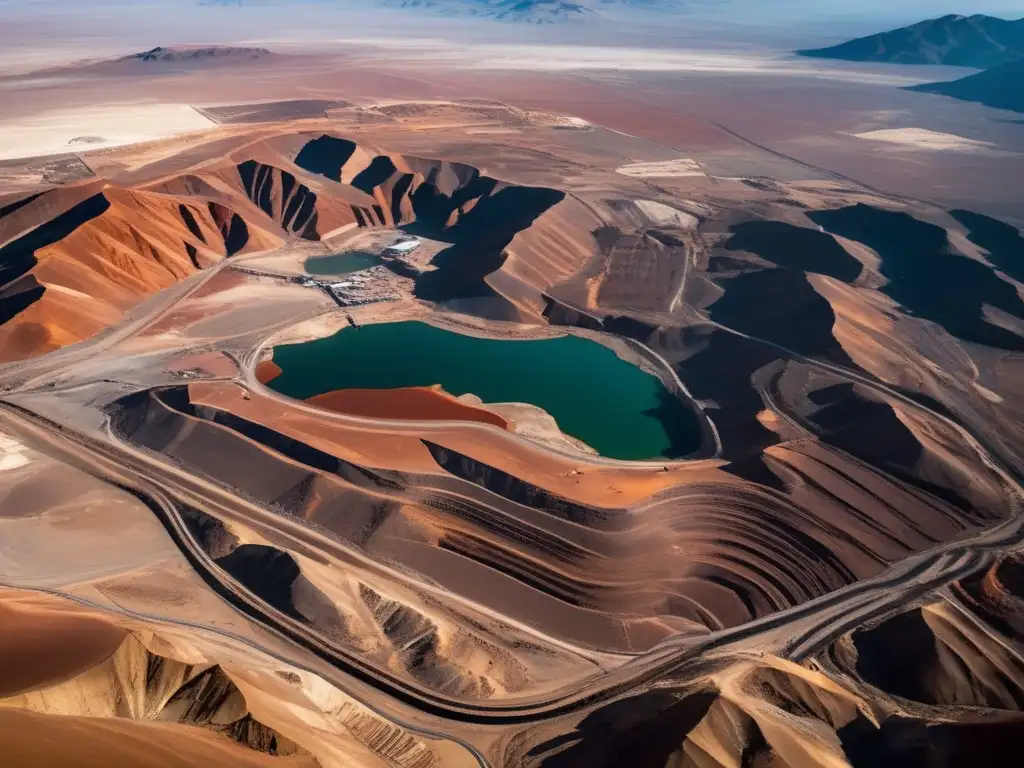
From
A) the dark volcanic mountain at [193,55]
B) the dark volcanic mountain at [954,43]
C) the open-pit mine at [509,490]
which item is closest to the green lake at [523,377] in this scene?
the open-pit mine at [509,490]

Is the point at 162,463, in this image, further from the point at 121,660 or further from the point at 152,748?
the point at 152,748

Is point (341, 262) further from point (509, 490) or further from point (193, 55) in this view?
point (193, 55)

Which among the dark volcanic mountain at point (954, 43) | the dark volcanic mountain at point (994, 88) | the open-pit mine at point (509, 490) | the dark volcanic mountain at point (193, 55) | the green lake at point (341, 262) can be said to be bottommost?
the open-pit mine at point (509, 490)

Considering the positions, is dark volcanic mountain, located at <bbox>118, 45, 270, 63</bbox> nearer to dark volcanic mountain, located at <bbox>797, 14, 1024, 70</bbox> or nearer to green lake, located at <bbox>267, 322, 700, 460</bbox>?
green lake, located at <bbox>267, 322, 700, 460</bbox>

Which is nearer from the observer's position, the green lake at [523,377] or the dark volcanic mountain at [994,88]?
the green lake at [523,377]

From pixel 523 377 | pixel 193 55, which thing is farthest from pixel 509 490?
pixel 193 55

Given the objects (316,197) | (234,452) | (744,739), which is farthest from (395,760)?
(316,197)

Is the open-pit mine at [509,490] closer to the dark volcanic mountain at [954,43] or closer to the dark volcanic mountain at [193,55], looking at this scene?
the dark volcanic mountain at [193,55]
